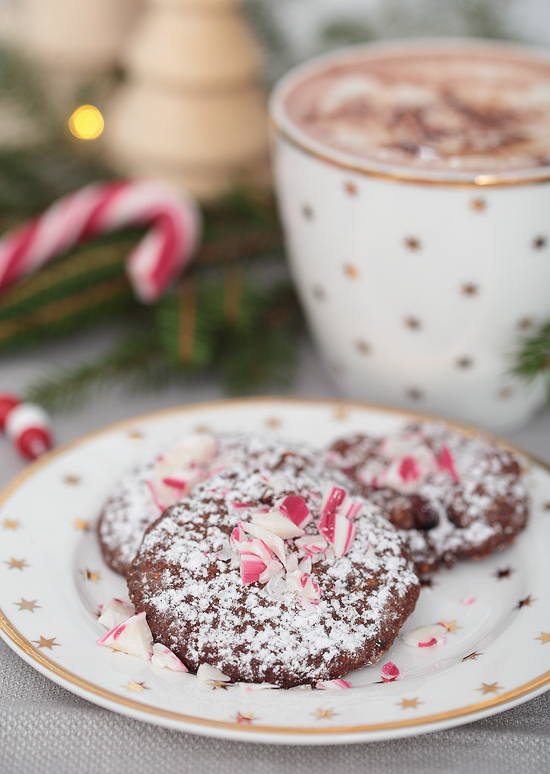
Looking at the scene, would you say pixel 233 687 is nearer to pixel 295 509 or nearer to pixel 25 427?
pixel 295 509

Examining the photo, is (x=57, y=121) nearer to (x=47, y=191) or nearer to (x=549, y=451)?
(x=47, y=191)

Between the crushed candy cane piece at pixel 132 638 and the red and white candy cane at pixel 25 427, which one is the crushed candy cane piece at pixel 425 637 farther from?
the red and white candy cane at pixel 25 427

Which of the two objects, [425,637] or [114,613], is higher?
[114,613]

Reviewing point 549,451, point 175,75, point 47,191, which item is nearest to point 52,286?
point 47,191

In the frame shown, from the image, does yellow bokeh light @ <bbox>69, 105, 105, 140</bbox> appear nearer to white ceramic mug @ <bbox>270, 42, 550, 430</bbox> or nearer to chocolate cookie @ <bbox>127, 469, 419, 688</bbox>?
white ceramic mug @ <bbox>270, 42, 550, 430</bbox>

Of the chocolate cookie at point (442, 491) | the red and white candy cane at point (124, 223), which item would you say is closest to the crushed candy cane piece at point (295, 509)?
the chocolate cookie at point (442, 491)

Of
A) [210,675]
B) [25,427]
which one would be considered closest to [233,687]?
[210,675]

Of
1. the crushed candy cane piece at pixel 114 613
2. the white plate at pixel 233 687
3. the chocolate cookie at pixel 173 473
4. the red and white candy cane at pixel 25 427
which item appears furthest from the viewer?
the red and white candy cane at pixel 25 427
